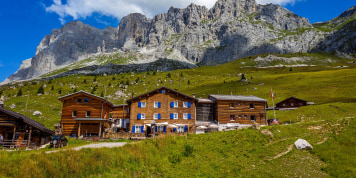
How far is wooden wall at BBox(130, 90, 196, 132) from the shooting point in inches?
1884

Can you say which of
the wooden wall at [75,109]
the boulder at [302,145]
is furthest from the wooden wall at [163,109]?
the boulder at [302,145]

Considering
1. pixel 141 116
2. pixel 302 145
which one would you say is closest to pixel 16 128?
pixel 141 116

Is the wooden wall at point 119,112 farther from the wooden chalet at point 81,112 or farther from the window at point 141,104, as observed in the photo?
the wooden chalet at point 81,112

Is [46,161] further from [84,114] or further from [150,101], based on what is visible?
[150,101]

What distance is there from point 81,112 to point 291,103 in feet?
215

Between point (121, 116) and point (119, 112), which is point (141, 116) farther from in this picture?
point (119, 112)

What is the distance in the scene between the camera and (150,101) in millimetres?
49094

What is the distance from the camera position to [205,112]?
52469 mm

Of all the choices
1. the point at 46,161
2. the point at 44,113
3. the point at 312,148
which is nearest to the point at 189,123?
the point at 312,148

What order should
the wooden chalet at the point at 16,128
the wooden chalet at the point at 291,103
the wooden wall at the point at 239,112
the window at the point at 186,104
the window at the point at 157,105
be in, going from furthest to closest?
the wooden chalet at the point at 291,103, the wooden wall at the point at 239,112, the window at the point at 186,104, the window at the point at 157,105, the wooden chalet at the point at 16,128

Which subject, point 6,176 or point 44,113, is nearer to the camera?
point 6,176

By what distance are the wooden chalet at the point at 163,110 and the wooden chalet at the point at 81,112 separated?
280 inches

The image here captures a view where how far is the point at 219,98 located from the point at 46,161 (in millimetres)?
40694

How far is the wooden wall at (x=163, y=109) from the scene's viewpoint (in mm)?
47844
